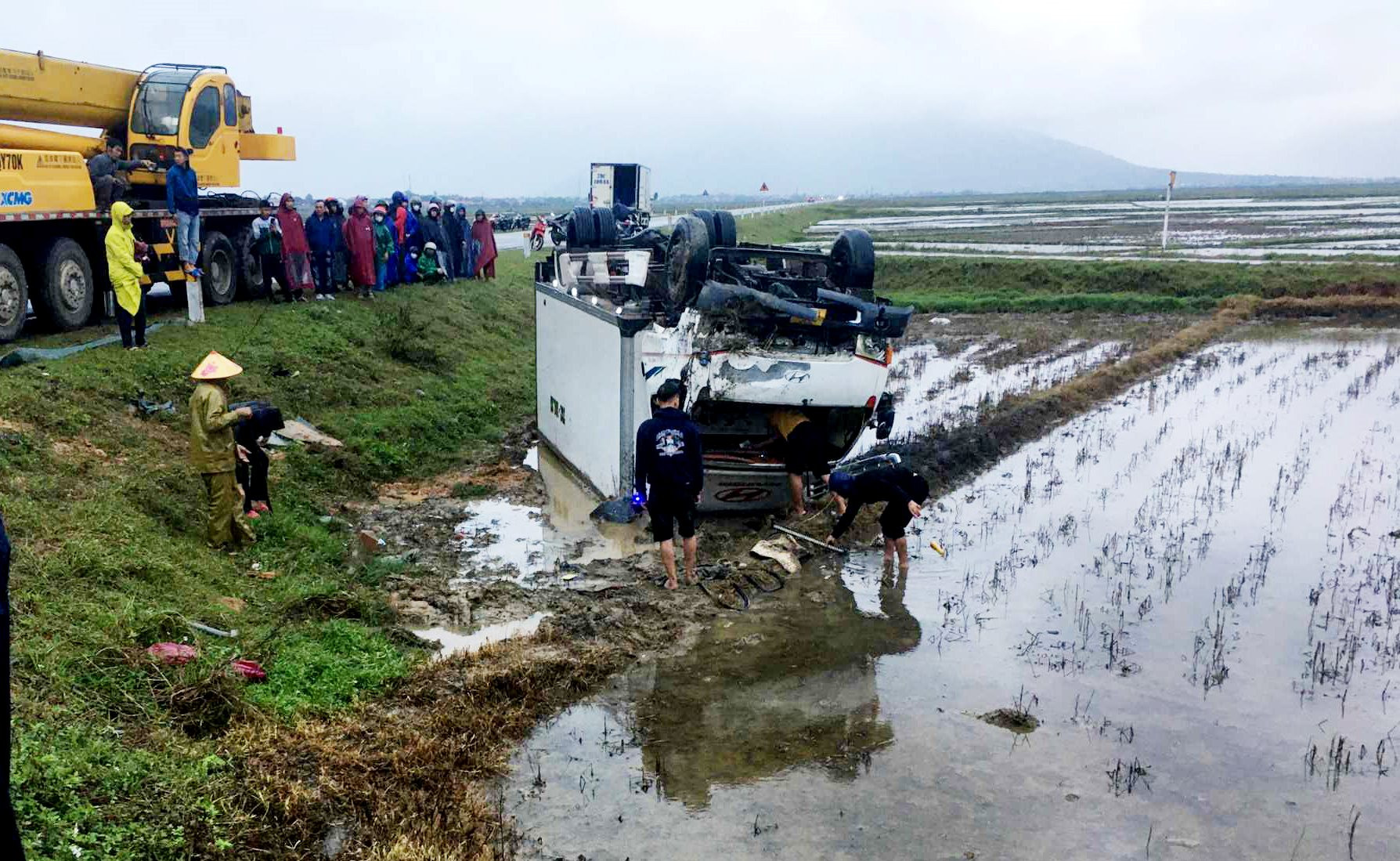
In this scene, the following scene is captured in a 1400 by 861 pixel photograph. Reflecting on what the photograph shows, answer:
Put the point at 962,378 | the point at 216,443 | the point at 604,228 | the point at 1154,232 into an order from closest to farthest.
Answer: the point at 216,443 → the point at 604,228 → the point at 962,378 → the point at 1154,232

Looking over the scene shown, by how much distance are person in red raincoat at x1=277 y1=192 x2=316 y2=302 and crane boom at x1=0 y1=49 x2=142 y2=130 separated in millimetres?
2248

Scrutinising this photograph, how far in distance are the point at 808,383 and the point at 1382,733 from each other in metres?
4.67

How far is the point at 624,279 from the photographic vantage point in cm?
1105

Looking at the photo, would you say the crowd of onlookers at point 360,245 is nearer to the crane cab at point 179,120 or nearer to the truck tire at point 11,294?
the crane cab at point 179,120

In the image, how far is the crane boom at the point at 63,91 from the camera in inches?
472

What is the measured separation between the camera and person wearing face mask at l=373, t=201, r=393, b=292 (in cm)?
1697

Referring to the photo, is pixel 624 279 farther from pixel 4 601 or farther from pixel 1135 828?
pixel 4 601

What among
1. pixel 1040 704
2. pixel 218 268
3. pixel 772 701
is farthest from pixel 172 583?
pixel 218 268

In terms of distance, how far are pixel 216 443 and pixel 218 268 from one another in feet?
26.6

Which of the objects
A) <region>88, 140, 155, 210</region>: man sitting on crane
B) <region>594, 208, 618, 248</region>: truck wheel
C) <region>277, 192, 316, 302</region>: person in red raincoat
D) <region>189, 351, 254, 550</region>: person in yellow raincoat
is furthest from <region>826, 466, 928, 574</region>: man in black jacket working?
<region>277, 192, 316, 302</region>: person in red raincoat

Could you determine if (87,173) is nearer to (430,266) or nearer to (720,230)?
(720,230)

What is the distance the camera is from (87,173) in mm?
11539

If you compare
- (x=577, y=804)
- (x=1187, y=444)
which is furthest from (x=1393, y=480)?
(x=577, y=804)

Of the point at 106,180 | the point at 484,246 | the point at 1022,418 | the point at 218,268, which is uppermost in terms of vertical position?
the point at 106,180
